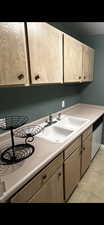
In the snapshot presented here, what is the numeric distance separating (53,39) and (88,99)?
192cm

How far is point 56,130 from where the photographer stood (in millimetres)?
1773

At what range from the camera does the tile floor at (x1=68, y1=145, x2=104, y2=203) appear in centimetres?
166

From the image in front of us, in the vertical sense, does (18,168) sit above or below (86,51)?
below

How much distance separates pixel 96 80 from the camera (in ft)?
9.04

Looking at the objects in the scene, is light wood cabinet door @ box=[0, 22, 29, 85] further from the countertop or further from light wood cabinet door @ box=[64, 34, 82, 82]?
light wood cabinet door @ box=[64, 34, 82, 82]

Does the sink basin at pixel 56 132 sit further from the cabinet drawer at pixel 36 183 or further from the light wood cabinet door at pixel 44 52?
the light wood cabinet door at pixel 44 52

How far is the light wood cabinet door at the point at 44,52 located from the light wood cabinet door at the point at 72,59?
6.2 inches

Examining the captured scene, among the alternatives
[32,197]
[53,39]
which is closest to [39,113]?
[53,39]

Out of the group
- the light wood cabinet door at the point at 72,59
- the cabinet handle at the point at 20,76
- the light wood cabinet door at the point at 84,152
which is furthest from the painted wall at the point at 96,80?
the cabinet handle at the point at 20,76

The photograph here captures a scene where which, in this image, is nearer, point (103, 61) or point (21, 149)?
point (21, 149)

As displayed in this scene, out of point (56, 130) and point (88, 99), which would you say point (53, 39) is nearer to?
point (56, 130)

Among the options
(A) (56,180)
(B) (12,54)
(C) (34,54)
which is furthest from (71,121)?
(B) (12,54)

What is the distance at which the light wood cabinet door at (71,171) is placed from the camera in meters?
1.39

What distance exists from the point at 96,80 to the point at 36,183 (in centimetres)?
246
